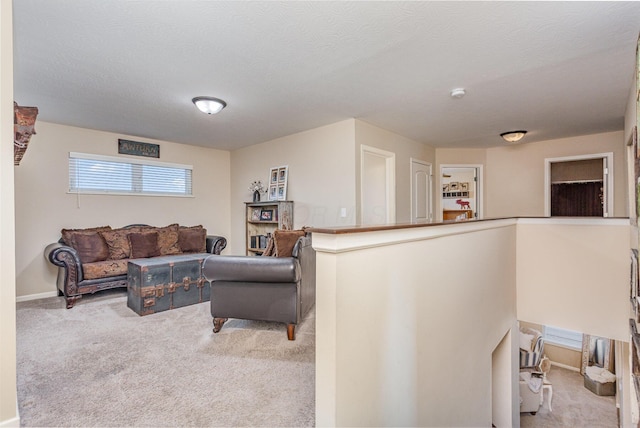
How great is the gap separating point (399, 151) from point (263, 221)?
8.36 feet

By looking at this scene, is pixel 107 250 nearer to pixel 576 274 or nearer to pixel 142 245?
pixel 142 245

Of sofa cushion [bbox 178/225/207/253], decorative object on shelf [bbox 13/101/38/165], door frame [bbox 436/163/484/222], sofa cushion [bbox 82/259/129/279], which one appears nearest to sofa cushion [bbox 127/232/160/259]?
sofa cushion [bbox 82/259/129/279]

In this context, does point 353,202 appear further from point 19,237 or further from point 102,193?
point 19,237

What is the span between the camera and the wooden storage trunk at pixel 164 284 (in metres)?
3.21

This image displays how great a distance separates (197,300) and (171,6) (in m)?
3.07

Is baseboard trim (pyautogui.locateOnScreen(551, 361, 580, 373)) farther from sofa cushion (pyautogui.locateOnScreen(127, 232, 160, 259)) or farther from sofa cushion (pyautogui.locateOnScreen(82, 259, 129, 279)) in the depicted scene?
sofa cushion (pyautogui.locateOnScreen(82, 259, 129, 279))

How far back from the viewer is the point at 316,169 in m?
4.37

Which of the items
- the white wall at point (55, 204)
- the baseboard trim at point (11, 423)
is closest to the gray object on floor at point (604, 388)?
the baseboard trim at point (11, 423)

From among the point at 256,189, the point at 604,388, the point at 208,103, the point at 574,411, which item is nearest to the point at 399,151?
the point at 256,189

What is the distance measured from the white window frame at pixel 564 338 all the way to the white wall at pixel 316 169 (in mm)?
5638

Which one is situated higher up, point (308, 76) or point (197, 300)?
point (308, 76)

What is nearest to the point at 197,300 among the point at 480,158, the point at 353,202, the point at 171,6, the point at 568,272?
the point at 353,202

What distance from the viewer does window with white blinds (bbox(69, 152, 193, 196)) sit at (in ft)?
14.0

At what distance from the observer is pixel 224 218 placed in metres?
Answer: 5.90
